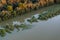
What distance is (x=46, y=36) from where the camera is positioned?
441cm

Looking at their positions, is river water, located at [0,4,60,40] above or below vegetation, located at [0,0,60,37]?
below

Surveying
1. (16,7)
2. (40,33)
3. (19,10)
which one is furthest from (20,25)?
(16,7)

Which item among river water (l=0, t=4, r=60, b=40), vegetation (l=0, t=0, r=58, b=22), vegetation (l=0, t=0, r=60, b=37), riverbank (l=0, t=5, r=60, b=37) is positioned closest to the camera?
river water (l=0, t=4, r=60, b=40)

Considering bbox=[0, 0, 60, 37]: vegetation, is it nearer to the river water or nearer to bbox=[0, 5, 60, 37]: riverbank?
bbox=[0, 5, 60, 37]: riverbank

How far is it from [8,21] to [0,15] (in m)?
0.35

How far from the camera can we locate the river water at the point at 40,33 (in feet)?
14.2

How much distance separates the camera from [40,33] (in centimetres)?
459

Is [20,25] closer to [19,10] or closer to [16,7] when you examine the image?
[19,10]

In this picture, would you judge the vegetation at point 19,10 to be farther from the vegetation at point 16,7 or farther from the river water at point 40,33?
the river water at point 40,33

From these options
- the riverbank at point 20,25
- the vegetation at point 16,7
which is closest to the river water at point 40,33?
the riverbank at point 20,25

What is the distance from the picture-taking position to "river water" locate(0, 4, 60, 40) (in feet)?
14.2

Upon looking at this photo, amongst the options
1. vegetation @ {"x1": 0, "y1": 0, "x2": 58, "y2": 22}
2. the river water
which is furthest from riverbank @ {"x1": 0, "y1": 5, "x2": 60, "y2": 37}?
vegetation @ {"x1": 0, "y1": 0, "x2": 58, "y2": 22}

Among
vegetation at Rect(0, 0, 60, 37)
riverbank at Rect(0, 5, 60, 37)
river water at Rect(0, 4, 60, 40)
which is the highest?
vegetation at Rect(0, 0, 60, 37)

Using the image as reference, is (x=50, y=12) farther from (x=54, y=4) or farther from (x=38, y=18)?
(x=54, y=4)
